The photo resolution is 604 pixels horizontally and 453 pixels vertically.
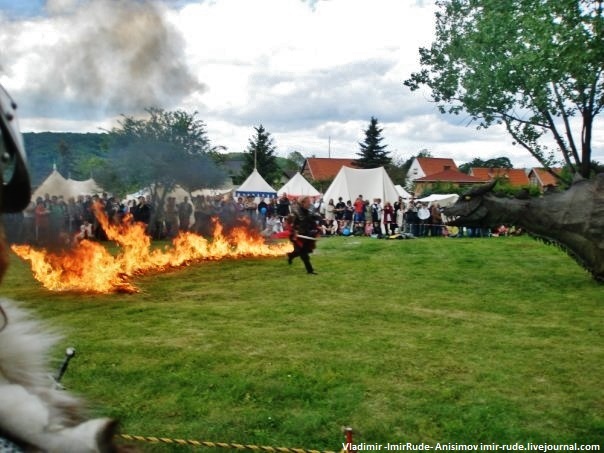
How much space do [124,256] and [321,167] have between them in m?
62.8

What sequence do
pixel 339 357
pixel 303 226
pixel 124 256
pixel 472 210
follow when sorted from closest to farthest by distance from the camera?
pixel 339 357
pixel 472 210
pixel 124 256
pixel 303 226

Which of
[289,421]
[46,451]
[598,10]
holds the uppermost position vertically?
[598,10]

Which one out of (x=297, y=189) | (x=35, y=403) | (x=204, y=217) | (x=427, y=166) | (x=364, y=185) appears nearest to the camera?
(x=35, y=403)

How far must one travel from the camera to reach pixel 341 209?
2720cm

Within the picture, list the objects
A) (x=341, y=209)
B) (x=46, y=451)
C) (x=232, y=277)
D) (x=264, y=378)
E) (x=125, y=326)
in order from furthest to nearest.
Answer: (x=341, y=209) → (x=232, y=277) → (x=125, y=326) → (x=264, y=378) → (x=46, y=451)

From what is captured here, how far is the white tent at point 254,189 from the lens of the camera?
30.7m

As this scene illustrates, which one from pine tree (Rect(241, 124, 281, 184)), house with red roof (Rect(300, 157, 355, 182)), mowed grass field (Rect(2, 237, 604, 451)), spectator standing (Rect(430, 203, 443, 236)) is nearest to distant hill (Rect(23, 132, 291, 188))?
mowed grass field (Rect(2, 237, 604, 451))

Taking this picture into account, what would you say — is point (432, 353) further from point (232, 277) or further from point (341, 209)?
point (341, 209)

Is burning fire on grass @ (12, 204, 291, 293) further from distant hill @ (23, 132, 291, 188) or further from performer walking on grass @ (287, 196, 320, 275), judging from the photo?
performer walking on grass @ (287, 196, 320, 275)

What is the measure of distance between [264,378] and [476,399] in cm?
214

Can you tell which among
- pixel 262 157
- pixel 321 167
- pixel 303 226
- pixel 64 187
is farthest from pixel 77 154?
pixel 321 167

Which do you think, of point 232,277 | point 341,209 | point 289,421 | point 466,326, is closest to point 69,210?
point 232,277

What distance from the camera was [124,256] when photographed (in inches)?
581

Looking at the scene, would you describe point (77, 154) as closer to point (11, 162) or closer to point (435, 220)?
point (11, 162)
